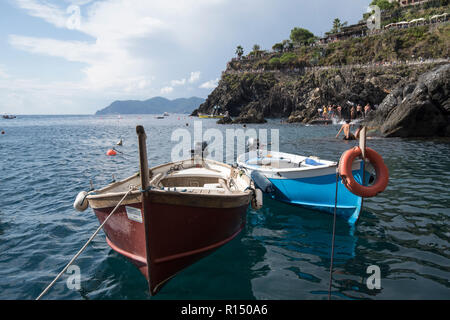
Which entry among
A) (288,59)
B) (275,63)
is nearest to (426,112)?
(288,59)

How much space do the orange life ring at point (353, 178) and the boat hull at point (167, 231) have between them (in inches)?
102

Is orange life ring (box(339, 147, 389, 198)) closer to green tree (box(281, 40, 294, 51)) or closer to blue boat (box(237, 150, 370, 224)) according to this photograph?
blue boat (box(237, 150, 370, 224))

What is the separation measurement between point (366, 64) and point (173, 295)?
78686mm

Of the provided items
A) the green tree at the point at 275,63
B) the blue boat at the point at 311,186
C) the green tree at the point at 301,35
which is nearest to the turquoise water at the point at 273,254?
the blue boat at the point at 311,186

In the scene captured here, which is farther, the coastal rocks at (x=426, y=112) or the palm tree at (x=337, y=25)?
the palm tree at (x=337, y=25)

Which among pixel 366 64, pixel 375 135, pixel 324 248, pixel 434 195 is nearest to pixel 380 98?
pixel 366 64

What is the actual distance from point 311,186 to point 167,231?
5.76 meters

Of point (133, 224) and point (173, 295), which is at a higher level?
point (133, 224)

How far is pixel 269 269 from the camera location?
6.11m

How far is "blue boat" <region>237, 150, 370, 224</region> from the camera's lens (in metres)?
8.33

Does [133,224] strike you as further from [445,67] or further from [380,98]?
[380,98]

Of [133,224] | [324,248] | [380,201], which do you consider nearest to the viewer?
[133,224]

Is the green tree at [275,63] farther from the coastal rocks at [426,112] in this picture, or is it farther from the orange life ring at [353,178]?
the orange life ring at [353,178]

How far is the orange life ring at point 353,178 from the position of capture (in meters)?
5.57
